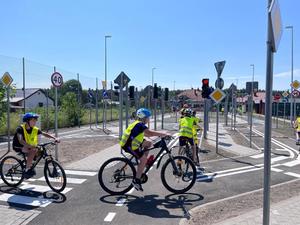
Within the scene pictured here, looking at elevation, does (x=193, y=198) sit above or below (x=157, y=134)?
below

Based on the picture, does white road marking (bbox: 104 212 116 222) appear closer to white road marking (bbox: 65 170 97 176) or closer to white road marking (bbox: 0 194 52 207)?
white road marking (bbox: 0 194 52 207)

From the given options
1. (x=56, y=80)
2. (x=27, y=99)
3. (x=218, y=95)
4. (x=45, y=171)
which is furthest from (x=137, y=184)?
(x=27, y=99)

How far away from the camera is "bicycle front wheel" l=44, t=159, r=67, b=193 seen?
23.7 ft

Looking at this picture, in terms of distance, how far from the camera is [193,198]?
22.9 feet

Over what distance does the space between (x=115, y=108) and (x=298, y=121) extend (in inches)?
1165

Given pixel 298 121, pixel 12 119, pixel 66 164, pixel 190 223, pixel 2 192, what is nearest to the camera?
pixel 190 223

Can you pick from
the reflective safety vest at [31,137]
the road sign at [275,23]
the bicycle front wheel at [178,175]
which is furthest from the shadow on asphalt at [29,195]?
the road sign at [275,23]

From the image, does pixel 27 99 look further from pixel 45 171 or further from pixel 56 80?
pixel 45 171

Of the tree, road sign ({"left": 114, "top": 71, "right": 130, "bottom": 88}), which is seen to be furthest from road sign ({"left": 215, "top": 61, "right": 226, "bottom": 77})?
the tree

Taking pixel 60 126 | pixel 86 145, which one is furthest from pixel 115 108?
pixel 86 145

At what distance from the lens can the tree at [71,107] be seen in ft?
93.2

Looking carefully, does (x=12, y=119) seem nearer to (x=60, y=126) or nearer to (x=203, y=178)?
(x=60, y=126)

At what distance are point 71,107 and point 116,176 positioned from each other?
2218 cm

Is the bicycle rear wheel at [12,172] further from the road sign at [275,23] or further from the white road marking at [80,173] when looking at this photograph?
the road sign at [275,23]
